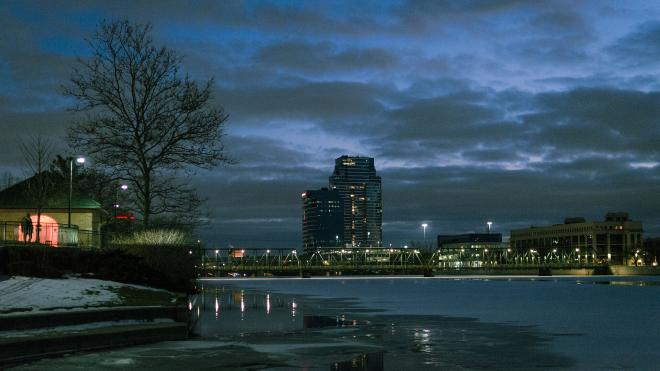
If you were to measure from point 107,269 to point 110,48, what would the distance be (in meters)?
15.7

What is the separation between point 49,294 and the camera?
20.6 meters

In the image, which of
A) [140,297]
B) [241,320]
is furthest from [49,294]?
[241,320]

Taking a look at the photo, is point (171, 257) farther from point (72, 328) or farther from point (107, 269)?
point (72, 328)

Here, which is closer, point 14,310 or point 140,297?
point 14,310

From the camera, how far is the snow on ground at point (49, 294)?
62.7 feet

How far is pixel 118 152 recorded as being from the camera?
4019cm

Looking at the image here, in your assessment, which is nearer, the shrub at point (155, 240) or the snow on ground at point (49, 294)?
the snow on ground at point (49, 294)

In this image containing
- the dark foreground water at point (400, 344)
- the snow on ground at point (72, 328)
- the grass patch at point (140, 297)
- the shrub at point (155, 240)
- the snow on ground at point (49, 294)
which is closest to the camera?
the dark foreground water at point (400, 344)

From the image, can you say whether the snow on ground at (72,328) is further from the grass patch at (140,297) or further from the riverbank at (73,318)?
the grass patch at (140,297)

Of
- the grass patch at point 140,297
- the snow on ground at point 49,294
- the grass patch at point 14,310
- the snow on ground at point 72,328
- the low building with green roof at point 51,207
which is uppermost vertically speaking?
the low building with green roof at point 51,207

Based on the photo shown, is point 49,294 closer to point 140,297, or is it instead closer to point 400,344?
point 140,297

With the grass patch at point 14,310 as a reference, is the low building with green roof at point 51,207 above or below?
above

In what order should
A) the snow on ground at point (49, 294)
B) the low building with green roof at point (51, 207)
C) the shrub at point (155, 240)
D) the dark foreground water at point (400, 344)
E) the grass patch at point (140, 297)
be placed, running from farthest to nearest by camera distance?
the low building with green roof at point (51, 207) → the shrub at point (155, 240) → the grass patch at point (140, 297) → the snow on ground at point (49, 294) → the dark foreground water at point (400, 344)

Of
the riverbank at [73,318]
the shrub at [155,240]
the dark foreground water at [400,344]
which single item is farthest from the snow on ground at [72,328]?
the shrub at [155,240]
